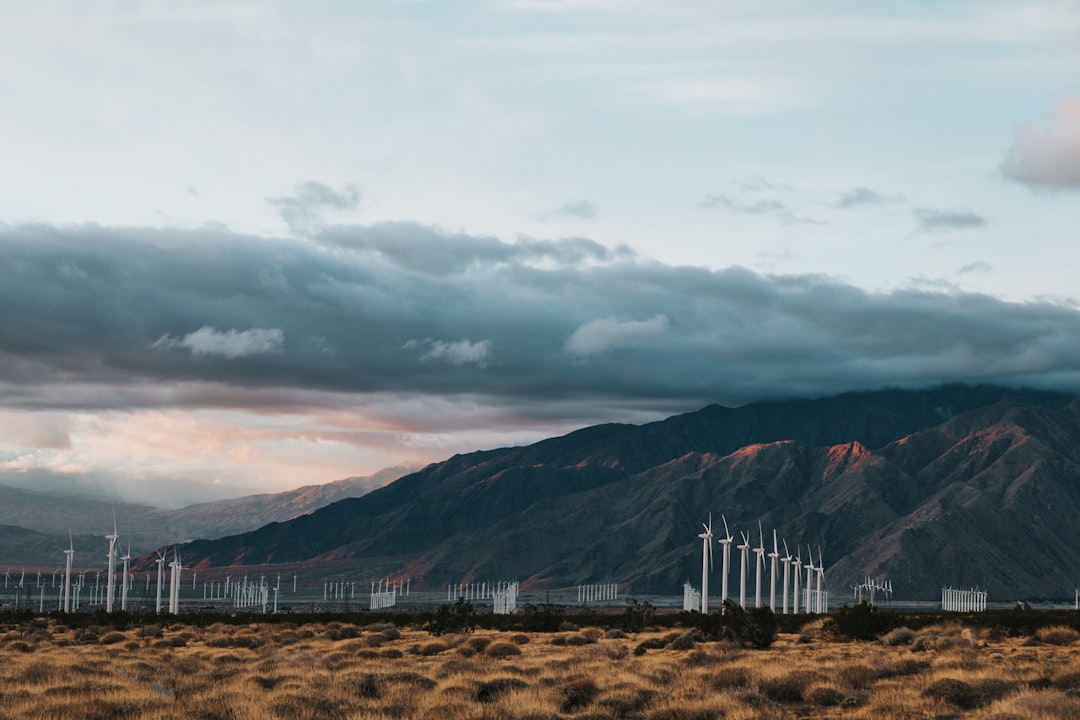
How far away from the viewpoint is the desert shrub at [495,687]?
32.2 meters

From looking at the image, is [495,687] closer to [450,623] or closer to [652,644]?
[652,644]

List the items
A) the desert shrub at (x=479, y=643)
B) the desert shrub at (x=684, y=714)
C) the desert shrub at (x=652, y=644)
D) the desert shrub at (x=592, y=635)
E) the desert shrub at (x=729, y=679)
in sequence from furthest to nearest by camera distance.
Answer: the desert shrub at (x=592, y=635) < the desert shrub at (x=652, y=644) < the desert shrub at (x=479, y=643) < the desert shrub at (x=729, y=679) < the desert shrub at (x=684, y=714)

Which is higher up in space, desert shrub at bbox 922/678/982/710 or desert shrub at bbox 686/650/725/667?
desert shrub at bbox 922/678/982/710

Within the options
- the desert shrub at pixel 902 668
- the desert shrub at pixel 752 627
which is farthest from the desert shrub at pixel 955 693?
the desert shrub at pixel 752 627

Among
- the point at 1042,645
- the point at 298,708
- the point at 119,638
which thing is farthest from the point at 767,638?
the point at 119,638

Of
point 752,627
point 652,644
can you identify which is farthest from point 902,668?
point 652,644

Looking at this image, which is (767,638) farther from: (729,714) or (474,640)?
(729,714)

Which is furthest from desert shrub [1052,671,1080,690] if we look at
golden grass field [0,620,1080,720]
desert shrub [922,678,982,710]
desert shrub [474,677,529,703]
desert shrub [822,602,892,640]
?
desert shrub [822,602,892,640]

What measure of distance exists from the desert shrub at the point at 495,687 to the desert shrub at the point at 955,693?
1057 centimetres

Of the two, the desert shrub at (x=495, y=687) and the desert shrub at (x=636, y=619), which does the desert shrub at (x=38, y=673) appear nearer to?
the desert shrub at (x=495, y=687)

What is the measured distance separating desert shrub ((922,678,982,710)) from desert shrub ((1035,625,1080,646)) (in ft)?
86.8

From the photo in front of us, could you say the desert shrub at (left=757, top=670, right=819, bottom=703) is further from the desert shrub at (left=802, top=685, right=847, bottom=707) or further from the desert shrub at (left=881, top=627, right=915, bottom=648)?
the desert shrub at (left=881, top=627, right=915, bottom=648)

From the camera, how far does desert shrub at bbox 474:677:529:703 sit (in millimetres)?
32188

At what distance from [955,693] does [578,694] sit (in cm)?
936
